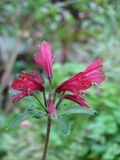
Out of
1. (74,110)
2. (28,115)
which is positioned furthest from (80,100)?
(28,115)

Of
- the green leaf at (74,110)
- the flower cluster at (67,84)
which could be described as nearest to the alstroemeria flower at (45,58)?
the flower cluster at (67,84)

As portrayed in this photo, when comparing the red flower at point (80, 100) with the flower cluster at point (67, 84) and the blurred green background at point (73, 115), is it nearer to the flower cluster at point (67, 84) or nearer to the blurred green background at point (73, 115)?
the flower cluster at point (67, 84)

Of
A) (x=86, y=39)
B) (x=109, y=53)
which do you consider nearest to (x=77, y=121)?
(x=109, y=53)

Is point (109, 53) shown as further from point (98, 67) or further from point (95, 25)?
point (98, 67)

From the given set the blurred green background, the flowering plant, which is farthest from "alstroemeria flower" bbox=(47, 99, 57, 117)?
the blurred green background

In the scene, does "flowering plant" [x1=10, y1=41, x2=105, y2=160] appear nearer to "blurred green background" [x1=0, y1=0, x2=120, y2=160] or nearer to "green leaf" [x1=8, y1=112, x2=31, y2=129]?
"green leaf" [x1=8, y1=112, x2=31, y2=129]

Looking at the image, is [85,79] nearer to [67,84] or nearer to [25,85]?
[67,84]
